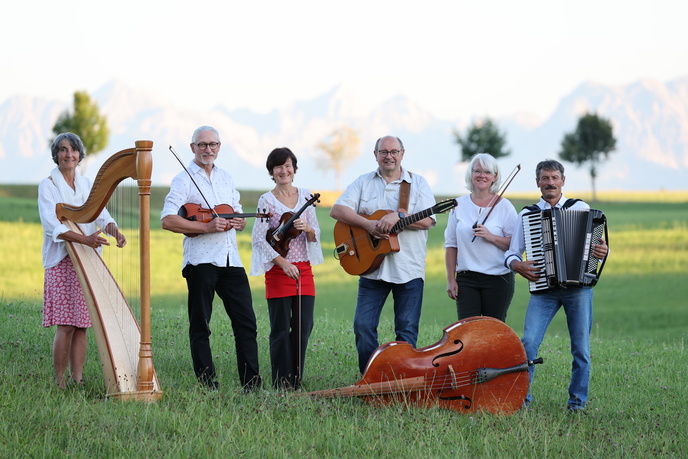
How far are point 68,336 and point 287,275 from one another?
173cm

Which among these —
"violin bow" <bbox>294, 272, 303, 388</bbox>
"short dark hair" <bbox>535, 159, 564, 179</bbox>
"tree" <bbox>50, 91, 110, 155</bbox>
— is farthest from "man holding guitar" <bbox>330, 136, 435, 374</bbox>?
"tree" <bbox>50, 91, 110, 155</bbox>

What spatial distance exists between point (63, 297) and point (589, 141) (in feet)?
180

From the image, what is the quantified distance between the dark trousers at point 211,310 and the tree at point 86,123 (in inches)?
1676

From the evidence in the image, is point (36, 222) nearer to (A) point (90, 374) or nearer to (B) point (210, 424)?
(A) point (90, 374)

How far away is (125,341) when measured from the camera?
550 cm

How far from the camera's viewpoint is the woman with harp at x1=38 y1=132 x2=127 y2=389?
5.72 metres

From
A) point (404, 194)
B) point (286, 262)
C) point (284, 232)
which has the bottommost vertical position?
point (286, 262)

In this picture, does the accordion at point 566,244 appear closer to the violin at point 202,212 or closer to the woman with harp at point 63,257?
the violin at point 202,212

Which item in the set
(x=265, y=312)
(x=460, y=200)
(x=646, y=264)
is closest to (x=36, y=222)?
(x=265, y=312)

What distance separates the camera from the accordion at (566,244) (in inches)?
215

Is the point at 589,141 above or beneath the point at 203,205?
above

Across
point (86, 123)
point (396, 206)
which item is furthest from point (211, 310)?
point (86, 123)

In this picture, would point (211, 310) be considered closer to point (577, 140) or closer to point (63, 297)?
point (63, 297)

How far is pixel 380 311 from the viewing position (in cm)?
601
